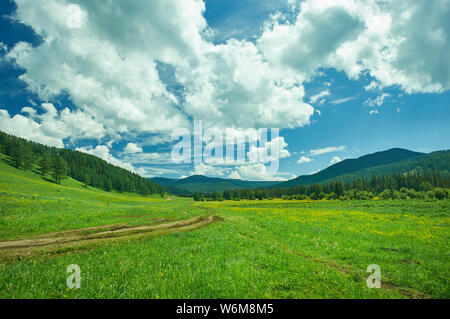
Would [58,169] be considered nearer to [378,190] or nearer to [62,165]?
[62,165]

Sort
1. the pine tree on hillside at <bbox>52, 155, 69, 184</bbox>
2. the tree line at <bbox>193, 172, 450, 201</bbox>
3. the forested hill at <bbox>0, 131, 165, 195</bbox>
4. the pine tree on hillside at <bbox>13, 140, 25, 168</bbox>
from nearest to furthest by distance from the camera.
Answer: the pine tree on hillside at <bbox>13, 140, 25, 168</bbox>
the pine tree on hillside at <bbox>52, 155, 69, 184</bbox>
the forested hill at <bbox>0, 131, 165, 195</bbox>
the tree line at <bbox>193, 172, 450, 201</bbox>

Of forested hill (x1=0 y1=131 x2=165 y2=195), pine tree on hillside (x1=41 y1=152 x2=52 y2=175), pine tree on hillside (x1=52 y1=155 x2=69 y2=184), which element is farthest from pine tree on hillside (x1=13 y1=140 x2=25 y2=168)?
pine tree on hillside (x1=52 y1=155 x2=69 y2=184)

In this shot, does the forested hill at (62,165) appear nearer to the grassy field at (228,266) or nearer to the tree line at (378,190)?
the tree line at (378,190)

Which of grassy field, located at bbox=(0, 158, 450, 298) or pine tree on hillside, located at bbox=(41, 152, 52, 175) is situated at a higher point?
pine tree on hillside, located at bbox=(41, 152, 52, 175)

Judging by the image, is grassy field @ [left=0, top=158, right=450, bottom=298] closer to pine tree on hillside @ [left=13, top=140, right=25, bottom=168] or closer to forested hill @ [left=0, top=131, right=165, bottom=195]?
forested hill @ [left=0, top=131, right=165, bottom=195]

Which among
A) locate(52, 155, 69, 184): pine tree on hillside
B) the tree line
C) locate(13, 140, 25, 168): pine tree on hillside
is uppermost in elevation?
locate(13, 140, 25, 168): pine tree on hillside

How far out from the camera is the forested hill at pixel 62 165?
10269cm

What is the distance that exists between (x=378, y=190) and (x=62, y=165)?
21089cm

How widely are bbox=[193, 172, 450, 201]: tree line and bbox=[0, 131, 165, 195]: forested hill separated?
63.1 metres

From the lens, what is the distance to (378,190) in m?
147

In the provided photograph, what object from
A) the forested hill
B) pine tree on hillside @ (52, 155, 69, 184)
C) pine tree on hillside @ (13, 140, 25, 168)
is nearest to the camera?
pine tree on hillside @ (13, 140, 25, 168)

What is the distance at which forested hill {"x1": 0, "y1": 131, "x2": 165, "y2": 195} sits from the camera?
337ft
